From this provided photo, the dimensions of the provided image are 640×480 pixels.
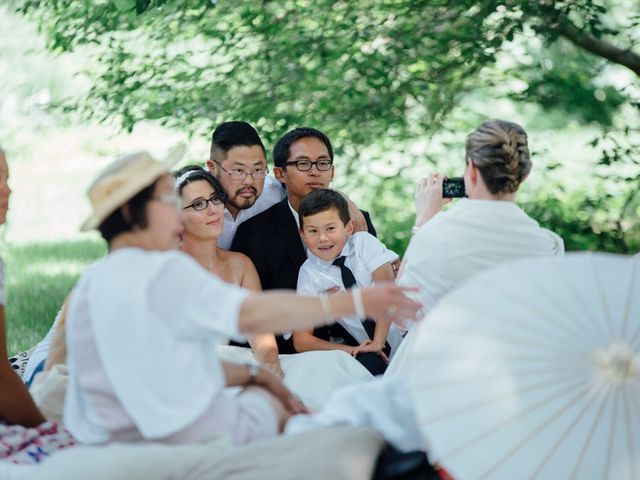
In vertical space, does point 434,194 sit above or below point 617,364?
above

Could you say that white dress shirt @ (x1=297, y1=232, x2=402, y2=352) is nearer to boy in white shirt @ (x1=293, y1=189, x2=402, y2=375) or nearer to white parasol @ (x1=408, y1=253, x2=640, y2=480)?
boy in white shirt @ (x1=293, y1=189, x2=402, y2=375)

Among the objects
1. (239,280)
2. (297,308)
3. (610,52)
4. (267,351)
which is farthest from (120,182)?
(610,52)

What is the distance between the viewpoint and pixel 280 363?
441 centimetres

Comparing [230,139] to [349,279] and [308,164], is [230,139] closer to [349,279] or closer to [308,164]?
[308,164]

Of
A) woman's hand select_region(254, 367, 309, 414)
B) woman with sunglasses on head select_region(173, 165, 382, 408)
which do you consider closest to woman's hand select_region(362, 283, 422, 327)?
woman's hand select_region(254, 367, 309, 414)

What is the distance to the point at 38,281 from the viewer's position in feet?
30.6

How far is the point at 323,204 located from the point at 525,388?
1983mm

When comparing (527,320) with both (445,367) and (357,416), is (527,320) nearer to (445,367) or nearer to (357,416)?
(445,367)

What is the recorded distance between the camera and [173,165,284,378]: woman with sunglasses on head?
434cm

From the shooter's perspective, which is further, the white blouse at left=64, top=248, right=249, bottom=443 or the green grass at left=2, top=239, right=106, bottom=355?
the green grass at left=2, top=239, right=106, bottom=355

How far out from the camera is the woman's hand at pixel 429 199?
3.99m

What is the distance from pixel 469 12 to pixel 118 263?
5.75 meters

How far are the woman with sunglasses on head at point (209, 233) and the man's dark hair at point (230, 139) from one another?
0.36 meters

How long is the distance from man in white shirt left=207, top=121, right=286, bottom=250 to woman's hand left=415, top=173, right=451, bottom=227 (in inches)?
44.2
